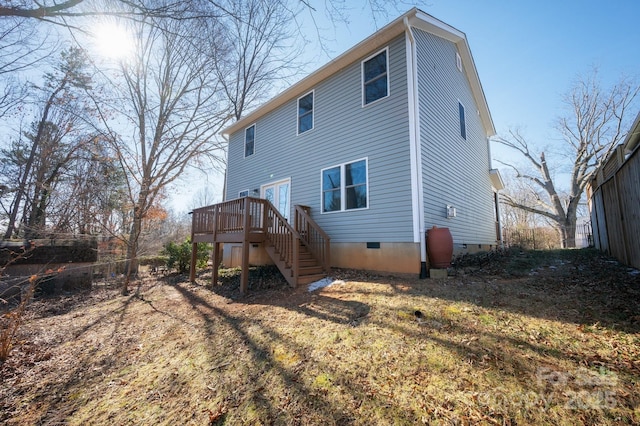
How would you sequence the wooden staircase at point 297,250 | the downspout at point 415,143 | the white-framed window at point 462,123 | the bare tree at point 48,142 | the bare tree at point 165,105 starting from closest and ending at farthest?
the downspout at point 415,143 → the wooden staircase at point 297,250 → the white-framed window at point 462,123 → the bare tree at point 165,105 → the bare tree at point 48,142

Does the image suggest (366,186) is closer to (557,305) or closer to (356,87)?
(356,87)

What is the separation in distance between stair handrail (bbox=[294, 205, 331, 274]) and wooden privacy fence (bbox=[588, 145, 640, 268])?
5958mm

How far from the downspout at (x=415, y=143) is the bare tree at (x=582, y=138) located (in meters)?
18.3

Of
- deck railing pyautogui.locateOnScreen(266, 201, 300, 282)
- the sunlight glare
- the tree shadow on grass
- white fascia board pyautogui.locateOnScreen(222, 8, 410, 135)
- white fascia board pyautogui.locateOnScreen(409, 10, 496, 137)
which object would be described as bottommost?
the tree shadow on grass

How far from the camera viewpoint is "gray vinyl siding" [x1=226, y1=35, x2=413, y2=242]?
6855 millimetres

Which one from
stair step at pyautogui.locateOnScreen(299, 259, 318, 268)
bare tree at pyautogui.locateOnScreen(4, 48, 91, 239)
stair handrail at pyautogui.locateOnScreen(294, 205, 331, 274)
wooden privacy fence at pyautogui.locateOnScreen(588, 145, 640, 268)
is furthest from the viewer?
bare tree at pyautogui.locateOnScreen(4, 48, 91, 239)

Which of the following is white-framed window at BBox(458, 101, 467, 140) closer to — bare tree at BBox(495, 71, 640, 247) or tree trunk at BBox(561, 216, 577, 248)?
bare tree at BBox(495, 71, 640, 247)

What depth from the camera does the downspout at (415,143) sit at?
250 inches

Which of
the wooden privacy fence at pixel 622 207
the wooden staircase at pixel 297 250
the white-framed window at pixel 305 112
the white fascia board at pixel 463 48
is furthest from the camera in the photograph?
the white-framed window at pixel 305 112

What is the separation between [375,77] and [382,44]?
89cm

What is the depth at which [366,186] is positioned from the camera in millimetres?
7434

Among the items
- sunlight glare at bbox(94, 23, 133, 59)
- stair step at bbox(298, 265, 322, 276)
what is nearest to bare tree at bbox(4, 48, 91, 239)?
sunlight glare at bbox(94, 23, 133, 59)

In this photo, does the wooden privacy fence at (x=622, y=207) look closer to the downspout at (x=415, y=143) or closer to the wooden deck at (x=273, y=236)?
the downspout at (x=415, y=143)

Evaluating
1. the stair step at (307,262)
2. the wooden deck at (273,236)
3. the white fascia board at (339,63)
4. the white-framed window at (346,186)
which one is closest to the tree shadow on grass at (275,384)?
the wooden deck at (273,236)
